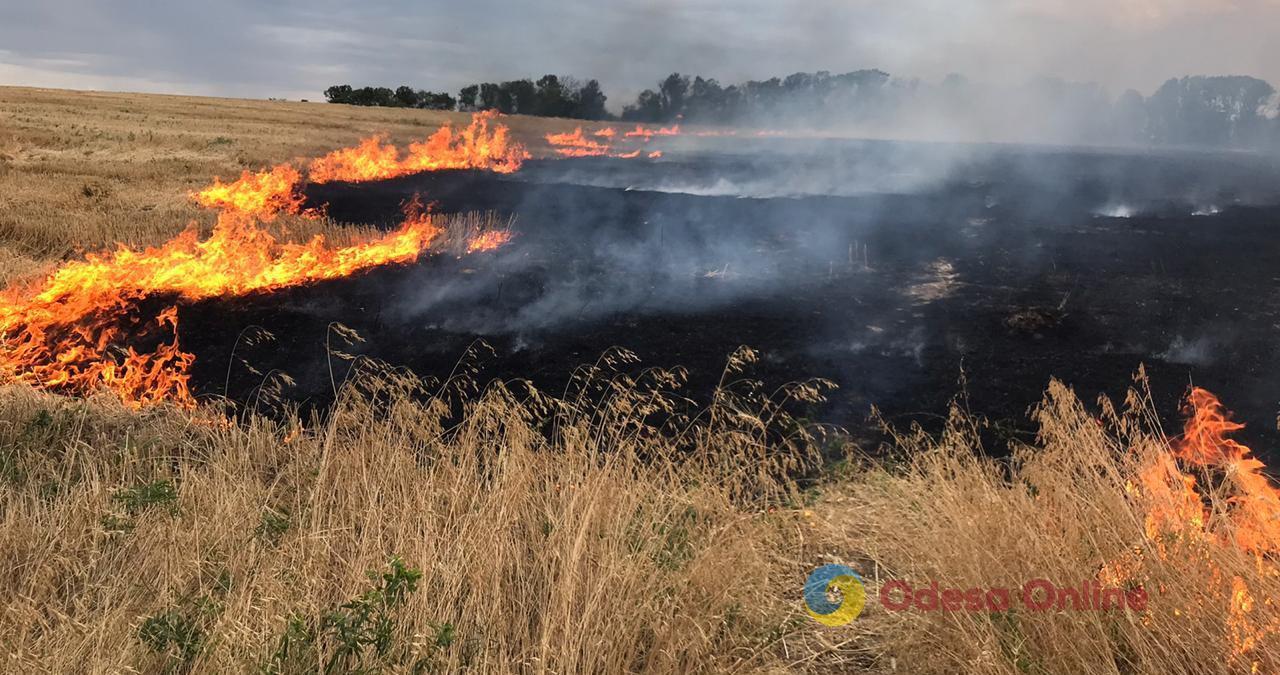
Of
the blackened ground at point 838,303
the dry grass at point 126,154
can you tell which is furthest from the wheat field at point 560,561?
the dry grass at point 126,154

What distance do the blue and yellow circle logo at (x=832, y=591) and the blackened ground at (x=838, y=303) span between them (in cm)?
338

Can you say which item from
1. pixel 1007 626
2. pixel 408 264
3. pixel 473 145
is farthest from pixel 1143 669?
pixel 473 145

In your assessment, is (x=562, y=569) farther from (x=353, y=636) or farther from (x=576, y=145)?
(x=576, y=145)

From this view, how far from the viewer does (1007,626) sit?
11.4 feet

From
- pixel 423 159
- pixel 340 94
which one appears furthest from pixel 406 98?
pixel 423 159

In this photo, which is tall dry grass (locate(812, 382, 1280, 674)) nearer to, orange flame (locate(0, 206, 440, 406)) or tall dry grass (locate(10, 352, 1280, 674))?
tall dry grass (locate(10, 352, 1280, 674))

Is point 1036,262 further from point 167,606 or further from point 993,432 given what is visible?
point 167,606

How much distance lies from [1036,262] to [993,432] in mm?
8508

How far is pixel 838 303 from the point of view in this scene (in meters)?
12.1

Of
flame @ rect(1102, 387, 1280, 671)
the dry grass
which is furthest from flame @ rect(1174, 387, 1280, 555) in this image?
the dry grass

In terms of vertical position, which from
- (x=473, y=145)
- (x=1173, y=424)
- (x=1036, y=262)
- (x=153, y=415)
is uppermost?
(x=473, y=145)

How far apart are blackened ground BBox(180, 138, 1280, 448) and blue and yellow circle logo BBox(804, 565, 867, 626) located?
11.1 ft

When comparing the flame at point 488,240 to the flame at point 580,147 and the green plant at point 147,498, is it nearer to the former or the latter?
the green plant at point 147,498

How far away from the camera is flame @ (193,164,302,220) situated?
20.3 m
